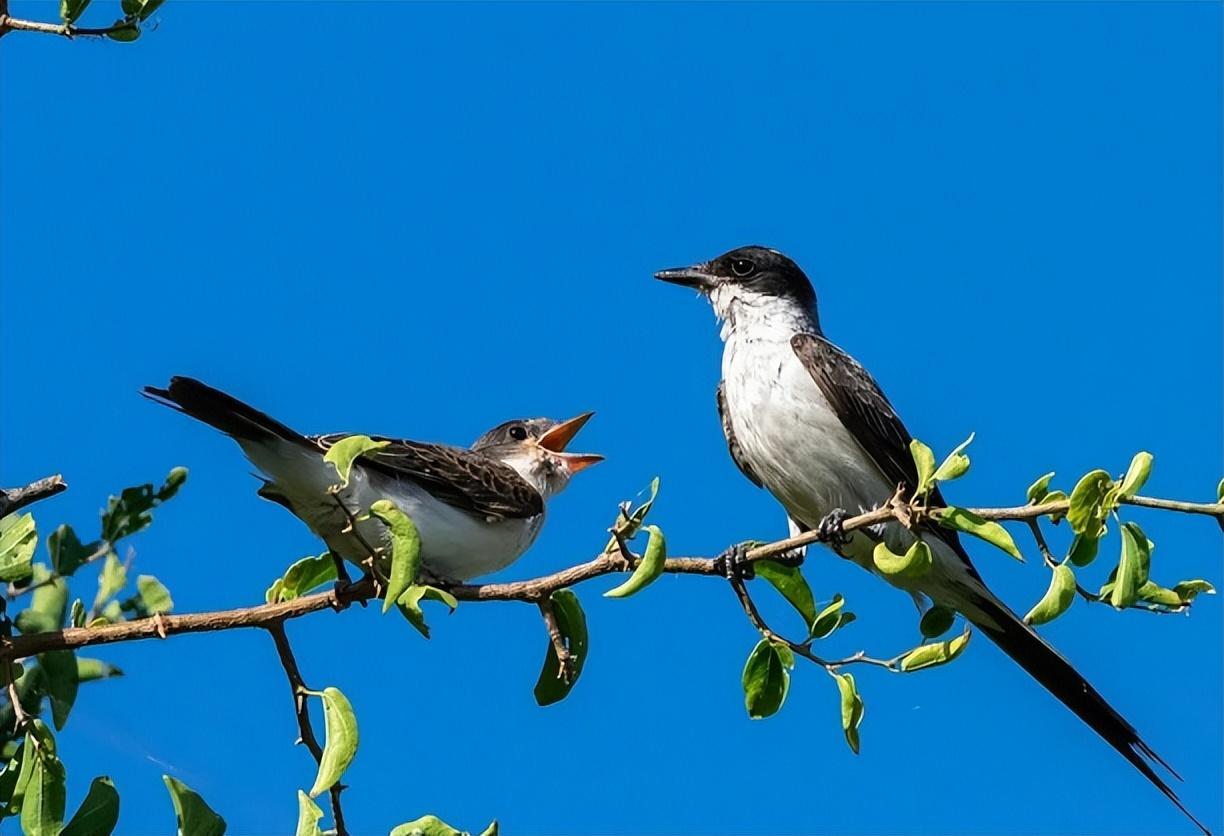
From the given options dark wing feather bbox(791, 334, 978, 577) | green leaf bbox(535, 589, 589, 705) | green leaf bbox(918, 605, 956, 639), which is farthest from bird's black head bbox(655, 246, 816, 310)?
green leaf bbox(535, 589, 589, 705)

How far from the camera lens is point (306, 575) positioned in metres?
4.47

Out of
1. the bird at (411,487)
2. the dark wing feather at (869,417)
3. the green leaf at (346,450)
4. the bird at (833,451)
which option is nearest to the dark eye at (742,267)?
the bird at (833,451)

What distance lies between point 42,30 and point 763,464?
378cm

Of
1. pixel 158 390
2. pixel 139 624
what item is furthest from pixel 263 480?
pixel 139 624

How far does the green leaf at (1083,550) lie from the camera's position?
3.55 m

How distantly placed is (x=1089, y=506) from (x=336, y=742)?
183cm

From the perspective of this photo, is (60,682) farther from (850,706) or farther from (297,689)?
(850,706)

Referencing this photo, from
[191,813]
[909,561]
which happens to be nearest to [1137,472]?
[909,561]

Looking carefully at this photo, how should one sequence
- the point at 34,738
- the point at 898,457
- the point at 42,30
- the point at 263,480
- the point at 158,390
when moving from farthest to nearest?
the point at 898,457 → the point at 263,480 → the point at 158,390 → the point at 42,30 → the point at 34,738

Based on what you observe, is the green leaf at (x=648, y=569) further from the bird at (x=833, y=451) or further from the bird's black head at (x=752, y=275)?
the bird's black head at (x=752, y=275)

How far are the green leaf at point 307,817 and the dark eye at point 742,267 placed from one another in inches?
187

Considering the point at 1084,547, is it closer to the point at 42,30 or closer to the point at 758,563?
the point at 758,563

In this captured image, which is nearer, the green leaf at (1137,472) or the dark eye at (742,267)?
the green leaf at (1137,472)

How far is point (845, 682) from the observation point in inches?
151
